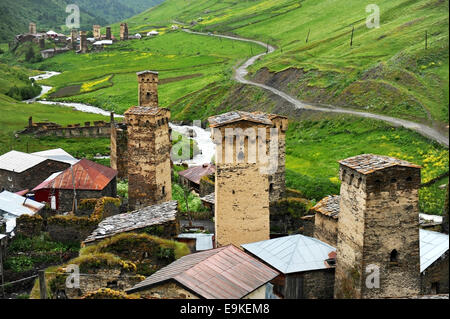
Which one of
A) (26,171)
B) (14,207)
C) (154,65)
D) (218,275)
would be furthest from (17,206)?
(154,65)

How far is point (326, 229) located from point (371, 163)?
6595mm

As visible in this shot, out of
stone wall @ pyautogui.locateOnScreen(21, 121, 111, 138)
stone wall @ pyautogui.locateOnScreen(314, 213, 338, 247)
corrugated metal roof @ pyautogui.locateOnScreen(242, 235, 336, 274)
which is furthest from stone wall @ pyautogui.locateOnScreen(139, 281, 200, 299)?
stone wall @ pyautogui.locateOnScreen(21, 121, 111, 138)

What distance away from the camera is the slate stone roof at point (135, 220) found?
23.9 meters

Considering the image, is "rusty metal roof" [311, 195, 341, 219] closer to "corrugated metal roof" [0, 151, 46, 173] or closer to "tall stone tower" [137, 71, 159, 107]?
"tall stone tower" [137, 71, 159, 107]

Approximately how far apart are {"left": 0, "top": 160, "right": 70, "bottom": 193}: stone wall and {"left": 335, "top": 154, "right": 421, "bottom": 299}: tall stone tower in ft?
87.1

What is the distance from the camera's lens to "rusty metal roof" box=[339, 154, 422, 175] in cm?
1866

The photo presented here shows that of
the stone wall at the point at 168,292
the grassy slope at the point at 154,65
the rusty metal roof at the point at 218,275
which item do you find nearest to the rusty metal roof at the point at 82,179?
the rusty metal roof at the point at 218,275

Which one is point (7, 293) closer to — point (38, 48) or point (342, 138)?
point (342, 138)

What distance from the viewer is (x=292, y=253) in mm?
21547

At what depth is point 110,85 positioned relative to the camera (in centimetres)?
10538

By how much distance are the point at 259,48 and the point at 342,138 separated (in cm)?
7414

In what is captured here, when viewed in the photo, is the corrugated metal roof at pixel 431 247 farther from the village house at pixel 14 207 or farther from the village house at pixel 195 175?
the village house at pixel 195 175
